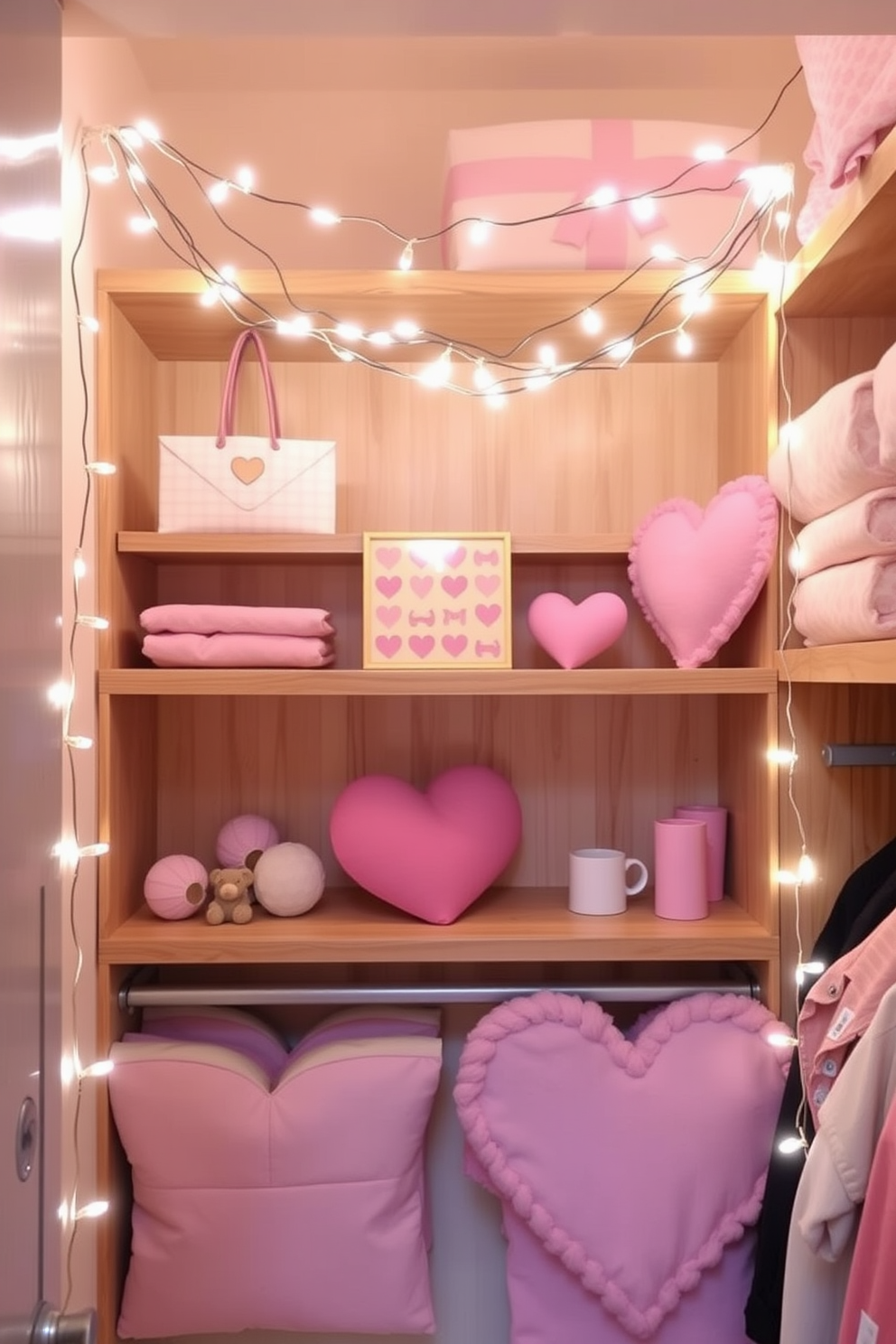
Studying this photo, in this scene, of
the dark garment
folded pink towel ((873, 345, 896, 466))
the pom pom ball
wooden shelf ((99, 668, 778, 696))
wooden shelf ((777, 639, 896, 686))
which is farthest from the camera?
the pom pom ball

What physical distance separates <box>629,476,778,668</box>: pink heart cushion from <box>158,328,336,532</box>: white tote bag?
1.77 ft

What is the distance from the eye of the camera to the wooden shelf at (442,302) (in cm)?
166

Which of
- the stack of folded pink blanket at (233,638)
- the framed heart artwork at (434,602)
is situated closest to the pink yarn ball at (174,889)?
the stack of folded pink blanket at (233,638)

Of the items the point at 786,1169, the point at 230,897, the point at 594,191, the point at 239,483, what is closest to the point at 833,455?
the point at 594,191

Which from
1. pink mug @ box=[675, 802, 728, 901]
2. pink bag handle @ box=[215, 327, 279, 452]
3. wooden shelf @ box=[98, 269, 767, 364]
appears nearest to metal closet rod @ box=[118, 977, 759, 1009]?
pink mug @ box=[675, 802, 728, 901]

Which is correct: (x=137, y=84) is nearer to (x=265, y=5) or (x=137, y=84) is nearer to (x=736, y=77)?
(x=736, y=77)

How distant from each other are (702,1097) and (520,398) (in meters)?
1.21

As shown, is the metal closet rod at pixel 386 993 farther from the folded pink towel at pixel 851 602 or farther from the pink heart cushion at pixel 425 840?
the folded pink towel at pixel 851 602

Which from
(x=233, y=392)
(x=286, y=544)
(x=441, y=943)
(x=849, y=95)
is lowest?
(x=441, y=943)

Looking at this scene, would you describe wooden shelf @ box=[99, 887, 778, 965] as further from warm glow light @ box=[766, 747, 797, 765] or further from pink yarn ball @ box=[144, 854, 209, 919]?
warm glow light @ box=[766, 747, 797, 765]

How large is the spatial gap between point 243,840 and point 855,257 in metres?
1.29

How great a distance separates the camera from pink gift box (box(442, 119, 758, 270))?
166 cm

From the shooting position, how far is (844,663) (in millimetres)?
1351

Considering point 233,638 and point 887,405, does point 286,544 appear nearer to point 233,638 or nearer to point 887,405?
point 233,638
